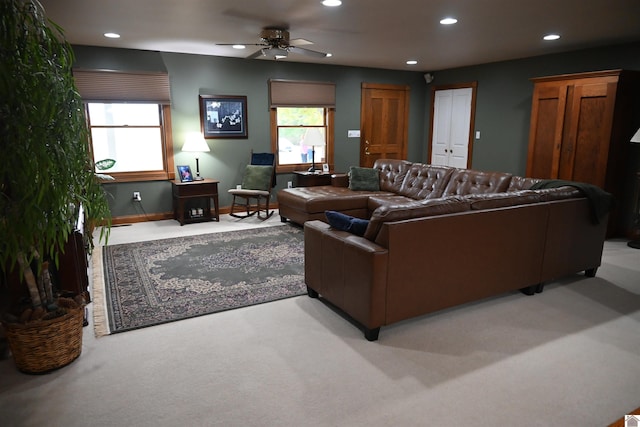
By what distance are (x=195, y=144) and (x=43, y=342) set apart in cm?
397

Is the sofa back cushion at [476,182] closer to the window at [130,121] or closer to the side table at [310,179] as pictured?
the side table at [310,179]

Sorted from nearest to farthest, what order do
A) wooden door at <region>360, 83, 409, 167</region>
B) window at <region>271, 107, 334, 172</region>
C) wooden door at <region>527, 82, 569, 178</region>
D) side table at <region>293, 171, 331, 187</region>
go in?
1. wooden door at <region>527, 82, 569, 178</region>
2. side table at <region>293, 171, 331, 187</region>
3. window at <region>271, 107, 334, 172</region>
4. wooden door at <region>360, 83, 409, 167</region>

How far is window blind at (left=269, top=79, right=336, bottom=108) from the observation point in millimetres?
6594

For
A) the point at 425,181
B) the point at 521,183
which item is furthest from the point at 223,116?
the point at 521,183

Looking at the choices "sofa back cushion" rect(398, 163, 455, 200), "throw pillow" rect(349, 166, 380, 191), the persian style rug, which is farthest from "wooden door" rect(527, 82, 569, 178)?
the persian style rug

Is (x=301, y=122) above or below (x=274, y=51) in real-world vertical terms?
below

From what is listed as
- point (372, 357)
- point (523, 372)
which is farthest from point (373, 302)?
point (523, 372)

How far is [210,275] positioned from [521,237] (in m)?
2.64

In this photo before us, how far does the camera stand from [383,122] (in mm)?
7785

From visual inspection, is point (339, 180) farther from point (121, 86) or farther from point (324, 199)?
point (121, 86)

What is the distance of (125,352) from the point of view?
2584mm

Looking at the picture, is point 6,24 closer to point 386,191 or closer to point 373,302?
point 373,302

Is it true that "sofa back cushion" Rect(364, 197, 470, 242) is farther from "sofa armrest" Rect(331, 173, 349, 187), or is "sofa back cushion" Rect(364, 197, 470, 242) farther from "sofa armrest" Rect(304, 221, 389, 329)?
"sofa armrest" Rect(331, 173, 349, 187)

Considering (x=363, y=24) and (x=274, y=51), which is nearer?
(x=363, y=24)
